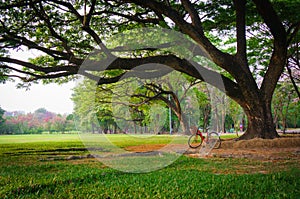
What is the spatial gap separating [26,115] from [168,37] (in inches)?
601

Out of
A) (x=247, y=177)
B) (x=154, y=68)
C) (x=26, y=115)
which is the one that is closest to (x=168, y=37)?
(x=154, y=68)

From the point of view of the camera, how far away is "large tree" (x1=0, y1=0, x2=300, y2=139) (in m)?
9.58

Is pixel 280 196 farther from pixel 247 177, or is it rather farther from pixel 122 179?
pixel 122 179

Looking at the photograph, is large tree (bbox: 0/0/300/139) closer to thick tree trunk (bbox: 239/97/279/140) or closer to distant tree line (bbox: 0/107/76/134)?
thick tree trunk (bbox: 239/97/279/140)

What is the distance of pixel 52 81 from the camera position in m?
15.9

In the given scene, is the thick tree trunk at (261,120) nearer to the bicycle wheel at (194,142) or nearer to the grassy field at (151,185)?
the bicycle wheel at (194,142)

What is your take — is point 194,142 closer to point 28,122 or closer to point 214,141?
point 214,141

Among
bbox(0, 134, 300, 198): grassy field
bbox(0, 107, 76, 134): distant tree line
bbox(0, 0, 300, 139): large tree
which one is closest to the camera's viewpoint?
bbox(0, 134, 300, 198): grassy field

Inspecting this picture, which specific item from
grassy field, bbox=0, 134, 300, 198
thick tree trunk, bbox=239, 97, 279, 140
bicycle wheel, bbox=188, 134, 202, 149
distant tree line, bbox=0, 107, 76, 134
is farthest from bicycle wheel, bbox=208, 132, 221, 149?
distant tree line, bbox=0, 107, 76, 134

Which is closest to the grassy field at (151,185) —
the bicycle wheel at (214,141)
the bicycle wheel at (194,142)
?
the bicycle wheel at (194,142)

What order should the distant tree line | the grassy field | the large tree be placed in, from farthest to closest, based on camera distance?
the distant tree line, the large tree, the grassy field

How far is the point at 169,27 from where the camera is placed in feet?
36.1

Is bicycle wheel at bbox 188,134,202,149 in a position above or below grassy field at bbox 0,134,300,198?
above

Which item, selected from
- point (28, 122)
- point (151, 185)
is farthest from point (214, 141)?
point (28, 122)
